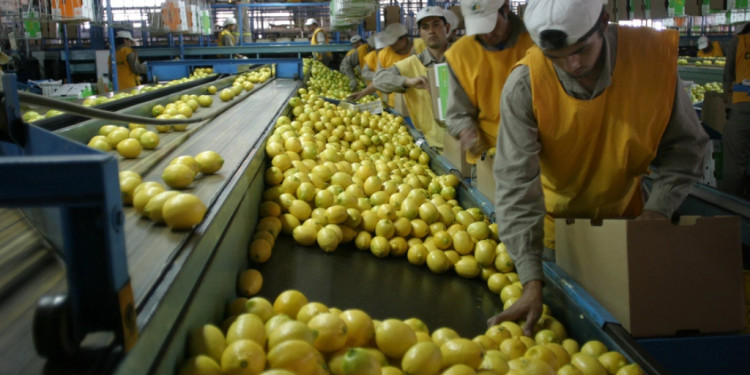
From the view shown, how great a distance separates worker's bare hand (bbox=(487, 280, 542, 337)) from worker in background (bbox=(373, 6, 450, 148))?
3236mm

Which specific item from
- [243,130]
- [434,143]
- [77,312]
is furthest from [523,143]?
[434,143]

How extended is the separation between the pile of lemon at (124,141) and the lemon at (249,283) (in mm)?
Answer: 1009

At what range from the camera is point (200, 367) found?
120 cm

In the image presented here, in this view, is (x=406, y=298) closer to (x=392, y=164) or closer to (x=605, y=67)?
(x=605, y=67)

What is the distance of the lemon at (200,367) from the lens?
1188mm

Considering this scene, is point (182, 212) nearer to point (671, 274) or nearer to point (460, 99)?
point (671, 274)

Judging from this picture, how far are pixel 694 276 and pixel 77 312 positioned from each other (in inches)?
72.9

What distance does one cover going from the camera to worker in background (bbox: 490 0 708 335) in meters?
2.09

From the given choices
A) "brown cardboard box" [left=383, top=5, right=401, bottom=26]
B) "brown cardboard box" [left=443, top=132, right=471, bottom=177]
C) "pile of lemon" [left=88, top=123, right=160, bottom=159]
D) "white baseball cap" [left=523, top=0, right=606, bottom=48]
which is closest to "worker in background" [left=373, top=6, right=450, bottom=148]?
"brown cardboard box" [left=443, top=132, right=471, bottom=177]

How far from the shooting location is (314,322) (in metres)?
1.38

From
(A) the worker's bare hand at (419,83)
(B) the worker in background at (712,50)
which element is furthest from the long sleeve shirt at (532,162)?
(B) the worker in background at (712,50)

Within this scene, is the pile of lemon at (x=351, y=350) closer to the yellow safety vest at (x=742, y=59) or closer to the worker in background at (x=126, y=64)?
the yellow safety vest at (x=742, y=59)

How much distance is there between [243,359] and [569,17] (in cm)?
152

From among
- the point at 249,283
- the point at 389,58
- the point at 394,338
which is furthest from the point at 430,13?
the point at 394,338
